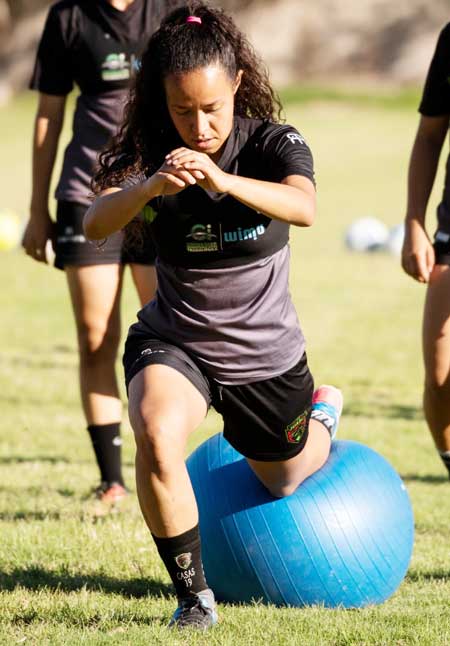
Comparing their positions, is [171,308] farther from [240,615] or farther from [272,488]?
[240,615]

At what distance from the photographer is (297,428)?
14.9ft

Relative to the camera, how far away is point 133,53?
236 inches

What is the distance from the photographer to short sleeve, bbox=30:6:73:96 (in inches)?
236

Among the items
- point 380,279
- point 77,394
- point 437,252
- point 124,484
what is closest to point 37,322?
point 77,394

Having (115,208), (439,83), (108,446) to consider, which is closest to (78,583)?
(108,446)

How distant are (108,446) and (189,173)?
284cm

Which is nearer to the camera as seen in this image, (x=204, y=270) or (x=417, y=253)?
(x=204, y=270)

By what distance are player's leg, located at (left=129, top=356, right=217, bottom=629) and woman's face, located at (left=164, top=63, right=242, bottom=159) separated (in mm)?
778

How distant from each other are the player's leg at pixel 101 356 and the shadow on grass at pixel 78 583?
117 cm

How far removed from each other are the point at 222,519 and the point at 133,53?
8.26 feet

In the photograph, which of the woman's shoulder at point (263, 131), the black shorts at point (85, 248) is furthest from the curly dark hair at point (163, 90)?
the black shorts at point (85, 248)

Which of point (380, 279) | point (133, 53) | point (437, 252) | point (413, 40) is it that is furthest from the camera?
point (413, 40)

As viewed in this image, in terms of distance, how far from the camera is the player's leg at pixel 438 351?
5.28 meters

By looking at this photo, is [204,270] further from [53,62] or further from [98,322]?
[53,62]
